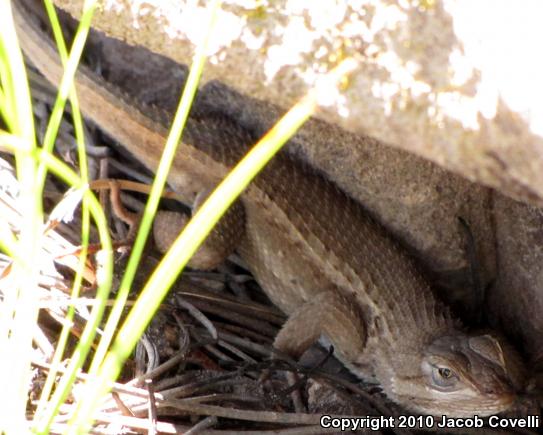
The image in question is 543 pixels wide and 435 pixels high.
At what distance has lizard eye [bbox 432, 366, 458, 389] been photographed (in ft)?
9.16

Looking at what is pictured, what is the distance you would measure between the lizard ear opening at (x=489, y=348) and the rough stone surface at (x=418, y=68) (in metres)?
1.20

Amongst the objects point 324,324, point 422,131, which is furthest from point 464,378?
point 422,131

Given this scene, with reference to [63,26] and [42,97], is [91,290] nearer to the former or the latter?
[42,97]

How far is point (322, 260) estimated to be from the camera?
2.90 meters

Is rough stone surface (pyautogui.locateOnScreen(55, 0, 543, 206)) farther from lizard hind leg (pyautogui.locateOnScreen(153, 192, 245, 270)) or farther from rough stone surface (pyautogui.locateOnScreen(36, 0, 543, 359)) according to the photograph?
lizard hind leg (pyautogui.locateOnScreen(153, 192, 245, 270))

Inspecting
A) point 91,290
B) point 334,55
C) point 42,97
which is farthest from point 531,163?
point 42,97

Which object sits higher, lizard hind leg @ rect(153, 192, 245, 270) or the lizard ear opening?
lizard hind leg @ rect(153, 192, 245, 270)

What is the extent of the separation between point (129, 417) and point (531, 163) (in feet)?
4.62

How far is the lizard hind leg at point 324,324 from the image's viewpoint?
291 cm

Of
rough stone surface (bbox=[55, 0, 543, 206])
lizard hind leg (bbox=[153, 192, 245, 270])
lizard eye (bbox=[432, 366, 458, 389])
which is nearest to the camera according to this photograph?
rough stone surface (bbox=[55, 0, 543, 206])

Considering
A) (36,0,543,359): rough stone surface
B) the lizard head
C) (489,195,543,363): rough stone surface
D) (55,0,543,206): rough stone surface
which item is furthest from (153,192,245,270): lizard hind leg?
(55,0,543,206): rough stone surface

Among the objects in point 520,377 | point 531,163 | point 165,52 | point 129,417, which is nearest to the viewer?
point 531,163

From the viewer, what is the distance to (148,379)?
2.47 metres

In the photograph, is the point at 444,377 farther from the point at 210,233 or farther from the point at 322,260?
the point at 210,233
